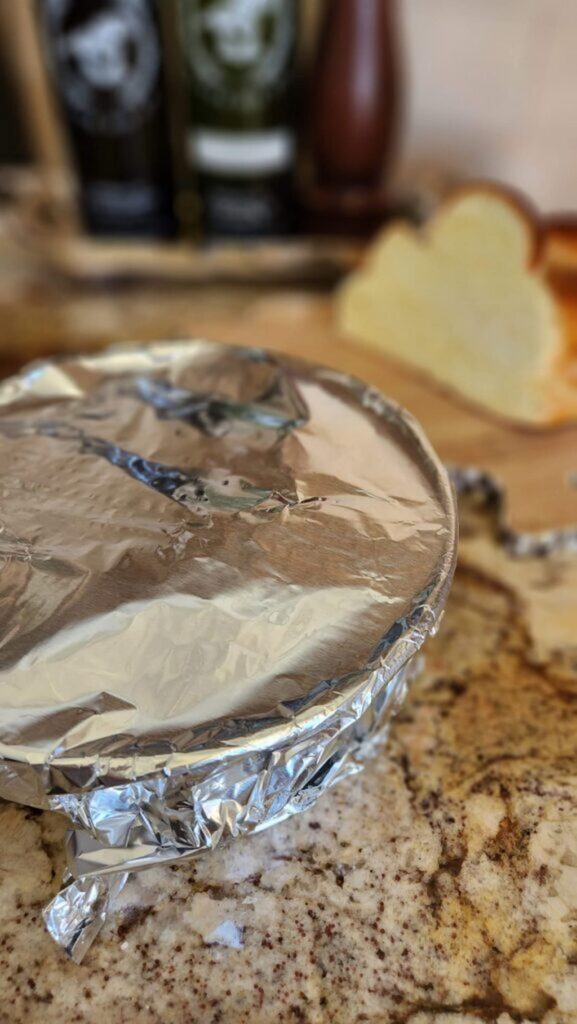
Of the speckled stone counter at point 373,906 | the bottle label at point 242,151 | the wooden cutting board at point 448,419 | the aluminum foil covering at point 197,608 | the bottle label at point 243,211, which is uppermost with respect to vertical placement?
the bottle label at point 242,151

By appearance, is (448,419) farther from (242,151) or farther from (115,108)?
(115,108)

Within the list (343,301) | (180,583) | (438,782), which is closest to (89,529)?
(180,583)

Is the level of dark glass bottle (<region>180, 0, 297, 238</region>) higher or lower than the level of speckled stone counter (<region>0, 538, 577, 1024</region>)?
higher

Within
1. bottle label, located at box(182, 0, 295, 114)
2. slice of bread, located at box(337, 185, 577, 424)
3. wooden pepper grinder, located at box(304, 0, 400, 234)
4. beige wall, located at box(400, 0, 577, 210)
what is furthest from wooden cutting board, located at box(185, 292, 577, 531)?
beige wall, located at box(400, 0, 577, 210)

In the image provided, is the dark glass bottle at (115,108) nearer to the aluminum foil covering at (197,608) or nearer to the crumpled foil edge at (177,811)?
the aluminum foil covering at (197,608)

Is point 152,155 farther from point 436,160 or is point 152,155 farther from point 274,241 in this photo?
point 436,160

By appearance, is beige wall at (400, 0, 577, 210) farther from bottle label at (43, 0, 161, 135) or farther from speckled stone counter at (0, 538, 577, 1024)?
speckled stone counter at (0, 538, 577, 1024)

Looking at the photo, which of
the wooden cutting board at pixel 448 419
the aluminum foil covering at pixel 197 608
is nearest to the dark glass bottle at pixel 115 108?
the wooden cutting board at pixel 448 419
